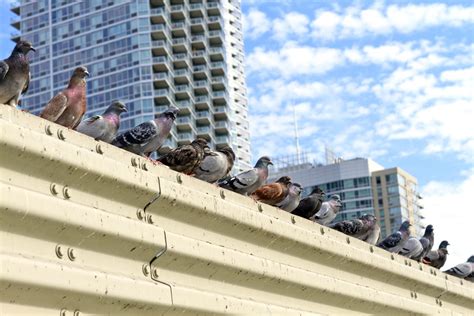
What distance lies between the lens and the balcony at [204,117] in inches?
3388

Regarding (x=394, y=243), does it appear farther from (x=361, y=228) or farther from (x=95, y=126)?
(x=95, y=126)

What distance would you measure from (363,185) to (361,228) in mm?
110004

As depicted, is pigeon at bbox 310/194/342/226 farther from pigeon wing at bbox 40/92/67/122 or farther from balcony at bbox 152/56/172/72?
balcony at bbox 152/56/172/72

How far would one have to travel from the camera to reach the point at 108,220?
598 centimetres

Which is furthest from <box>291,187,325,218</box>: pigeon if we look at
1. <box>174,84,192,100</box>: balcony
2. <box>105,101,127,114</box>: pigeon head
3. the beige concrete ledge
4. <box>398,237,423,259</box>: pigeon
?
<box>174,84,192,100</box>: balcony

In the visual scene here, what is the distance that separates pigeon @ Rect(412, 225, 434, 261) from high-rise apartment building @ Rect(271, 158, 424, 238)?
9666 centimetres

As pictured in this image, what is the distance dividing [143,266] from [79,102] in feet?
5.87

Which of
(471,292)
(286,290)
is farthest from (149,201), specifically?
(471,292)

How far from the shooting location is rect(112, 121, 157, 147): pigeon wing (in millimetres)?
8133

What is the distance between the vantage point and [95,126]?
7406 mm

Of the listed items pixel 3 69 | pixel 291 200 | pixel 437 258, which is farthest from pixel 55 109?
pixel 437 258

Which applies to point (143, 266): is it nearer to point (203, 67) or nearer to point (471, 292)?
point (471, 292)

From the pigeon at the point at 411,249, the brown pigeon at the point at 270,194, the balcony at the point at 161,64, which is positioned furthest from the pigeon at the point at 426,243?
the balcony at the point at 161,64

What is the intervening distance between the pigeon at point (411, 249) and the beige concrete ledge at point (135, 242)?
4255 millimetres
